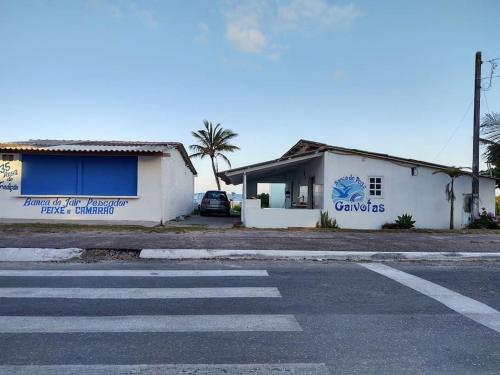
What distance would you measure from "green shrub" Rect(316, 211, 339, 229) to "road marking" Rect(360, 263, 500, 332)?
8.62 meters

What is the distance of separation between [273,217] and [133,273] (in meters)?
9.51

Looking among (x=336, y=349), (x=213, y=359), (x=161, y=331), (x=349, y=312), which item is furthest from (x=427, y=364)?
(x=161, y=331)

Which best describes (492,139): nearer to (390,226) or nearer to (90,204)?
(390,226)

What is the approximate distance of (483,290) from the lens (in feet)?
21.4

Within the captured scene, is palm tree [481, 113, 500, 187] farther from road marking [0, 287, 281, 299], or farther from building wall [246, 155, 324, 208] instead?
road marking [0, 287, 281, 299]

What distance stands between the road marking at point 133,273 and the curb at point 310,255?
1467mm

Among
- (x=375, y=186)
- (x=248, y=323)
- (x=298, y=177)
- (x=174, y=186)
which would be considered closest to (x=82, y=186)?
(x=174, y=186)

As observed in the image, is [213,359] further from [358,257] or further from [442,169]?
[442,169]

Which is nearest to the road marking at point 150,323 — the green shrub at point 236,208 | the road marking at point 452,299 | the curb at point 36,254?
the road marking at point 452,299

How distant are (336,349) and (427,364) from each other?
799 mm

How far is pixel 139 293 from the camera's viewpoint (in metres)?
6.01

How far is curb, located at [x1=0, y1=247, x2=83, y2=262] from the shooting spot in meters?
8.87

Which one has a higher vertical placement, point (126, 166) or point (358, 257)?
point (126, 166)

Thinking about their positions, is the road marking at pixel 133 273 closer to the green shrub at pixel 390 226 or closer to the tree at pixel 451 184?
the green shrub at pixel 390 226
